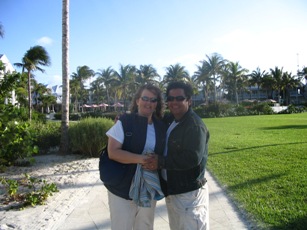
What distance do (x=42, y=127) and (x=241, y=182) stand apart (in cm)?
763

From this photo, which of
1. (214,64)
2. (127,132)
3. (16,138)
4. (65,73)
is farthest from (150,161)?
(214,64)

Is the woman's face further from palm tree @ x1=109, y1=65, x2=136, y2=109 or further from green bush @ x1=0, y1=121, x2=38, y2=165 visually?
palm tree @ x1=109, y1=65, x2=136, y2=109

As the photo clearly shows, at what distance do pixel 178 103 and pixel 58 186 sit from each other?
14.7 ft

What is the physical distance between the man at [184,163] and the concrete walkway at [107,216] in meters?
1.70

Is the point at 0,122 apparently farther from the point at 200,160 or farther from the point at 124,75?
the point at 124,75

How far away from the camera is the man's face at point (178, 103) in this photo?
8.27ft

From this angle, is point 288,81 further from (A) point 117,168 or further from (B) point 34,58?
(A) point 117,168

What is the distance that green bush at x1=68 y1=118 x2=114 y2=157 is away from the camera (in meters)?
9.53

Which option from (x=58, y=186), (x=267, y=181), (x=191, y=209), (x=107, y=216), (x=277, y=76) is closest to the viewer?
(x=191, y=209)

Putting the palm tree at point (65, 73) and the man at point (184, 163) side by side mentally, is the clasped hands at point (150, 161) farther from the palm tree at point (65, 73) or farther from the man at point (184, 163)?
the palm tree at point (65, 73)

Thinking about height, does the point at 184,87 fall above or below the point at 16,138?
above

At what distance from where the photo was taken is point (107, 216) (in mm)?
4473

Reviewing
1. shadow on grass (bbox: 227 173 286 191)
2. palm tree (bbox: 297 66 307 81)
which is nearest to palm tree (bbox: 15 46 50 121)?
shadow on grass (bbox: 227 173 286 191)

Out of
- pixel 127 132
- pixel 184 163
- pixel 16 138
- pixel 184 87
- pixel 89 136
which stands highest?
pixel 184 87
